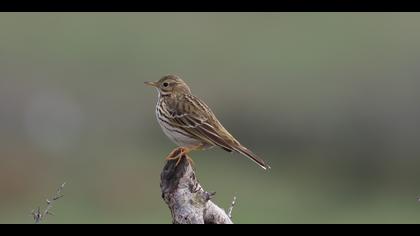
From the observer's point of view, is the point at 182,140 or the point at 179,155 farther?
the point at 182,140

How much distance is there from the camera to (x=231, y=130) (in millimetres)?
21969

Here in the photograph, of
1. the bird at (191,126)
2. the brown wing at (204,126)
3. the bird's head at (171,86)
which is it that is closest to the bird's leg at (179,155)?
the bird at (191,126)

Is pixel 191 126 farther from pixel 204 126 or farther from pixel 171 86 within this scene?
pixel 171 86

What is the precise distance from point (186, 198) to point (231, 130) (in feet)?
41.7

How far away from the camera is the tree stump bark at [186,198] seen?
9.17m

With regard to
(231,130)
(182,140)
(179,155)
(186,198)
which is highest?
(231,130)

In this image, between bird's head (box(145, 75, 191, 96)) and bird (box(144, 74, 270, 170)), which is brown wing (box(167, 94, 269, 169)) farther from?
bird's head (box(145, 75, 191, 96))

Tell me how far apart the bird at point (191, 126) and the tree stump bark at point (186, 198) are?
494 mm

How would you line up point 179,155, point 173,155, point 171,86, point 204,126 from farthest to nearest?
point 171,86 < point 204,126 < point 173,155 < point 179,155

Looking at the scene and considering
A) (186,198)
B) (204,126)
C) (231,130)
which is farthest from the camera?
(231,130)

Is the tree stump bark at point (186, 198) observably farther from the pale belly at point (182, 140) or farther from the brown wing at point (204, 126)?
the pale belly at point (182, 140)

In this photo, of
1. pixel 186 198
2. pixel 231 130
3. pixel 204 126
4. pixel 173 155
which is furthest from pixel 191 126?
pixel 231 130

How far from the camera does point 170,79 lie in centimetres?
1189
